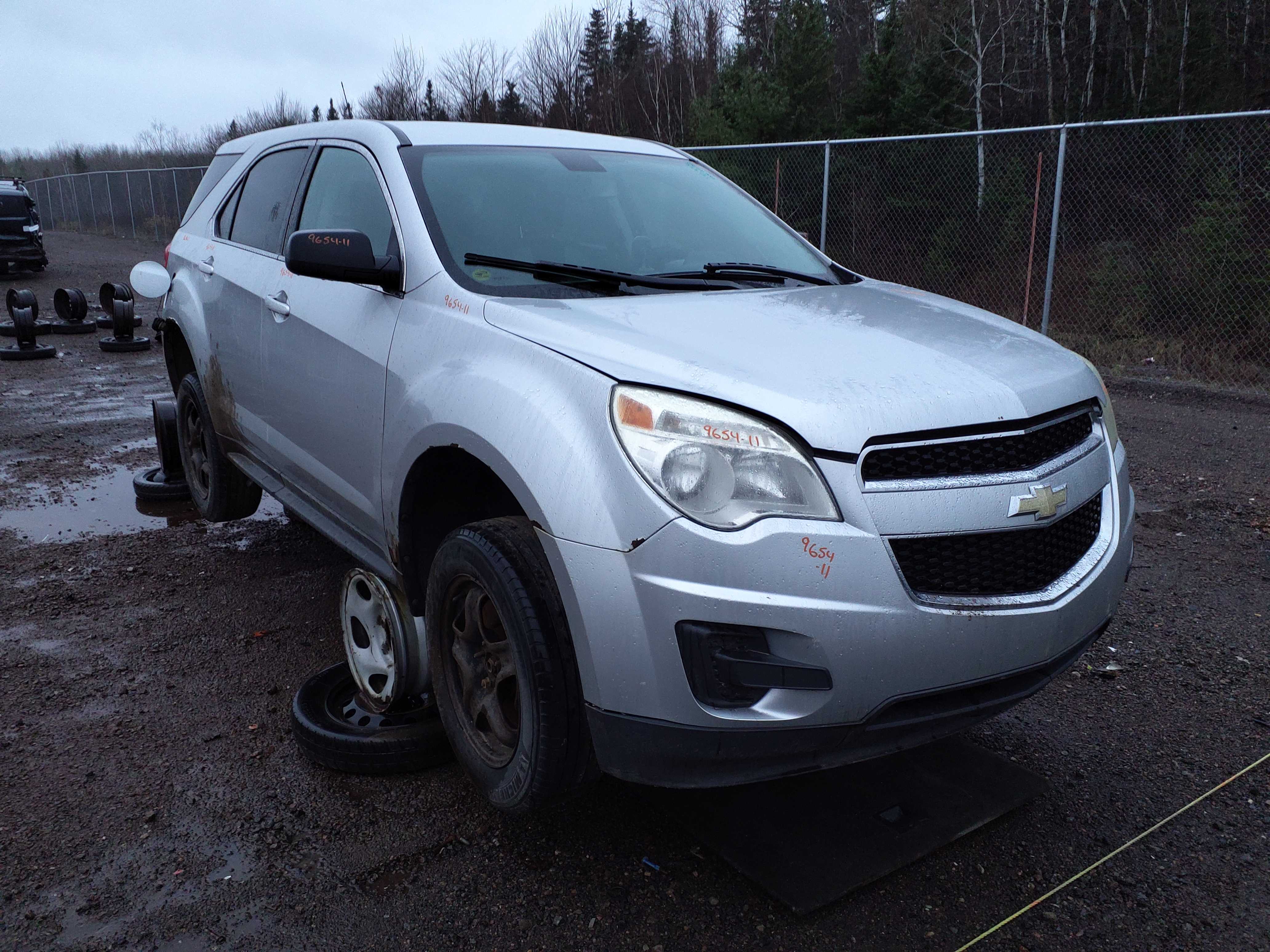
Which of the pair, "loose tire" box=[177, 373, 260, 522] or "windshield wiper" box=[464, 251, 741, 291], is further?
"loose tire" box=[177, 373, 260, 522]

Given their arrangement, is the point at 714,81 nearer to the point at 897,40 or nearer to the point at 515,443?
the point at 897,40

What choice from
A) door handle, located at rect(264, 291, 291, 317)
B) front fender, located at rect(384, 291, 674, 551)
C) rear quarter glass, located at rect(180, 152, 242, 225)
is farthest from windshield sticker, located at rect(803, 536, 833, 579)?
rear quarter glass, located at rect(180, 152, 242, 225)

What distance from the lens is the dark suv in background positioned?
1966 centimetres

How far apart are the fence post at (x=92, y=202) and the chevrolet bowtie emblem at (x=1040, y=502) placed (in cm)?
3848

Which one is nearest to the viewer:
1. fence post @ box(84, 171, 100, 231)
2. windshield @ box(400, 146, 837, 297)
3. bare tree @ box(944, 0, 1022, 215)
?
windshield @ box(400, 146, 837, 297)

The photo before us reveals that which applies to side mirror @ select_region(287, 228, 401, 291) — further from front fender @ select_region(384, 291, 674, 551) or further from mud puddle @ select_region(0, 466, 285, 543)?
mud puddle @ select_region(0, 466, 285, 543)

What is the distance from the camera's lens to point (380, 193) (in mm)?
3359

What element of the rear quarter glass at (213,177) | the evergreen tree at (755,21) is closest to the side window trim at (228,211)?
the rear quarter glass at (213,177)

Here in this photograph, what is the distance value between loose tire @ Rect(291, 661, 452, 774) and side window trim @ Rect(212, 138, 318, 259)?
5.89 ft

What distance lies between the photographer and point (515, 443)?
2.32 m

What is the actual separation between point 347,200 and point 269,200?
36.7 inches

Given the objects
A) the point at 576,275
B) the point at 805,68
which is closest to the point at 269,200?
the point at 576,275

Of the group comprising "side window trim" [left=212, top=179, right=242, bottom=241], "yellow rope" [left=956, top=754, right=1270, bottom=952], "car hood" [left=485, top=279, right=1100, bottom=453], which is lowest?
"yellow rope" [left=956, top=754, right=1270, bottom=952]

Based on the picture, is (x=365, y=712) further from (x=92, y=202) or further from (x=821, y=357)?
(x=92, y=202)
